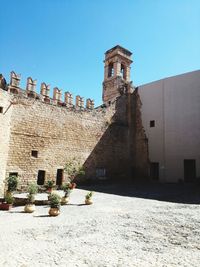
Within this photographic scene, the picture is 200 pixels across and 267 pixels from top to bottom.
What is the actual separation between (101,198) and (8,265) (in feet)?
26.2

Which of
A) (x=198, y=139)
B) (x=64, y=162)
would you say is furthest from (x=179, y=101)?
(x=64, y=162)

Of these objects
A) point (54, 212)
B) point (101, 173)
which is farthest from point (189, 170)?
point (54, 212)

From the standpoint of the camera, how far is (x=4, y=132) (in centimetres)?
1296

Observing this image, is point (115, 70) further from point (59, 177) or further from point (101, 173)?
point (59, 177)

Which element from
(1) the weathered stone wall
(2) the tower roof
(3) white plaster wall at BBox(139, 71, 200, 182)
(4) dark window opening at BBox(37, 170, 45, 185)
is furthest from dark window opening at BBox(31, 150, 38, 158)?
(2) the tower roof

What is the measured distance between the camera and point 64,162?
16203 mm

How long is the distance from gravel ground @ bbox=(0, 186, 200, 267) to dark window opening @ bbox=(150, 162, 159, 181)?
966cm

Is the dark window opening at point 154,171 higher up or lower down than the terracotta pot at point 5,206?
higher up

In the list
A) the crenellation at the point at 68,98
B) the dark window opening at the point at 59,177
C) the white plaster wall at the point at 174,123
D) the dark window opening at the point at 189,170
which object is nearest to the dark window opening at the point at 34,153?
the dark window opening at the point at 59,177

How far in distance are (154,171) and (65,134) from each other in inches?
337

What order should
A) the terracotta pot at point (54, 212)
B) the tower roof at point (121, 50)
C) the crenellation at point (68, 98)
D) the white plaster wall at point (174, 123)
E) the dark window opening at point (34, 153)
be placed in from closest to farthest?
the terracotta pot at point (54, 212)
the dark window opening at point (34, 153)
the white plaster wall at point (174, 123)
the crenellation at point (68, 98)
the tower roof at point (121, 50)

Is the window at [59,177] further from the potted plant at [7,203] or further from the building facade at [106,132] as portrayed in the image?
the potted plant at [7,203]

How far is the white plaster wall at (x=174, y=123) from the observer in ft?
58.4

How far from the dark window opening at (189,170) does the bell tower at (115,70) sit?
1022cm
